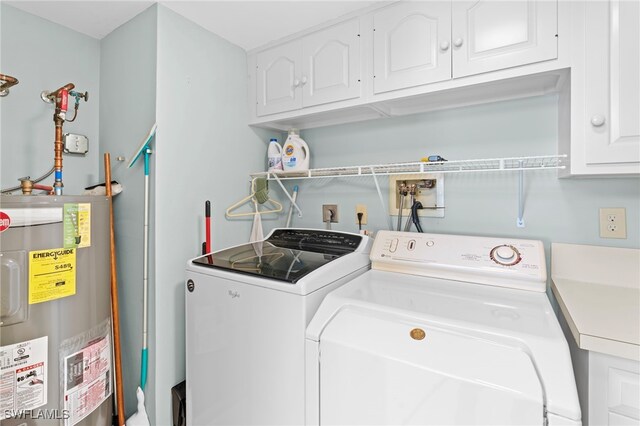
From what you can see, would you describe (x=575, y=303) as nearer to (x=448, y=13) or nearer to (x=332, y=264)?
(x=332, y=264)

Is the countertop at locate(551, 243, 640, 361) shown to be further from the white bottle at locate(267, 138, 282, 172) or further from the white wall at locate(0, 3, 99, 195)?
the white wall at locate(0, 3, 99, 195)

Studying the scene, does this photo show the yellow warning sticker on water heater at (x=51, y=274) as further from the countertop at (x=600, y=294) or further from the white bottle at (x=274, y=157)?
the countertop at (x=600, y=294)

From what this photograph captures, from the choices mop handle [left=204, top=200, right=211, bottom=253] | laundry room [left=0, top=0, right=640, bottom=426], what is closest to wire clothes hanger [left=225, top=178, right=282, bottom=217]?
laundry room [left=0, top=0, right=640, bottom=426]

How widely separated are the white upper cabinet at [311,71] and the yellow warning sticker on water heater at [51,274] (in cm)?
133

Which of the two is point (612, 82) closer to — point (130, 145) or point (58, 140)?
point (130, 145)

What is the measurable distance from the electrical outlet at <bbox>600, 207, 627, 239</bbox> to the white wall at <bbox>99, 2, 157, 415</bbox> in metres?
2.19

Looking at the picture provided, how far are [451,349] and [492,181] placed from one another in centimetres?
105

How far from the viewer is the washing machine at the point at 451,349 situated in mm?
809

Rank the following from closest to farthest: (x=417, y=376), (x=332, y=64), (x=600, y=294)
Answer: (x=417, y=376) → (x=600, y=294) → (x=332, y=64)

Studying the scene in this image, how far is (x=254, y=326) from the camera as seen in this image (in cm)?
128

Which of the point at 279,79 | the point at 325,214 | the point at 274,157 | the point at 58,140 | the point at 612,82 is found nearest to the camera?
the point at 612,82

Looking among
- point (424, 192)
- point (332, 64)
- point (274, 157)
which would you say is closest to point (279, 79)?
point (332, 64)

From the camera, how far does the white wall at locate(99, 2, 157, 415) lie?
1635 mm

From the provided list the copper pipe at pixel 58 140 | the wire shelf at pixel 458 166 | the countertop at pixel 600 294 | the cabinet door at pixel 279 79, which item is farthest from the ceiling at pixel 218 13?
the countertop at pixel 600 294
